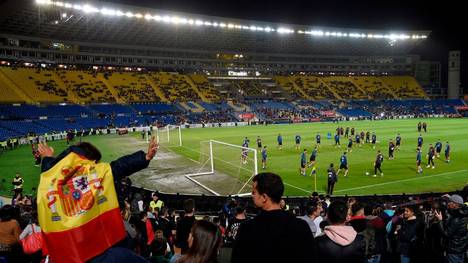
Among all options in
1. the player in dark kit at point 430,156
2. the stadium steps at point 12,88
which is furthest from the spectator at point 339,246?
the stadium steps at point 12,88

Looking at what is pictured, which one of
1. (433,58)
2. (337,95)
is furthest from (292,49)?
(433,58)

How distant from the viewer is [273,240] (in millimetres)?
2869

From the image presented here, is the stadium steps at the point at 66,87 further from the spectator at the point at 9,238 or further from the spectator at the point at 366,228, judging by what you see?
the spectator at the point at 366,228

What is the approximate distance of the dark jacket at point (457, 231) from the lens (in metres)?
5.89

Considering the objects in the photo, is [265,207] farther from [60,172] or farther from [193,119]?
[193,119]

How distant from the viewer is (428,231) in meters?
6.16

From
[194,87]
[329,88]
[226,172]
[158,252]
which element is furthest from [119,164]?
[329,88]

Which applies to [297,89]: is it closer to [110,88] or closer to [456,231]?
[110,88]

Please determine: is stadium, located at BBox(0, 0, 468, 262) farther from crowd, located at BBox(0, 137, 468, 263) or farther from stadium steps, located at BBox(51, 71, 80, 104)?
stadium steps, located at BBox(51, 71, 80, 104)

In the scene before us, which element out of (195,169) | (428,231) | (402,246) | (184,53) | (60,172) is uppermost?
(184,53)

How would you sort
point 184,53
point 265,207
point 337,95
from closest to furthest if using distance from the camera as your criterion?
point 265,207, point 184,53, point 337,95

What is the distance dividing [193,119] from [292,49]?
127 feet

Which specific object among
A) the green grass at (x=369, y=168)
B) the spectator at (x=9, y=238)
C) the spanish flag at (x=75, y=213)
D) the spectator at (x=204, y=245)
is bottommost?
the green grass at (x=369, y=168)

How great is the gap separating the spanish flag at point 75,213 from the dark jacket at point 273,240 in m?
0.94
